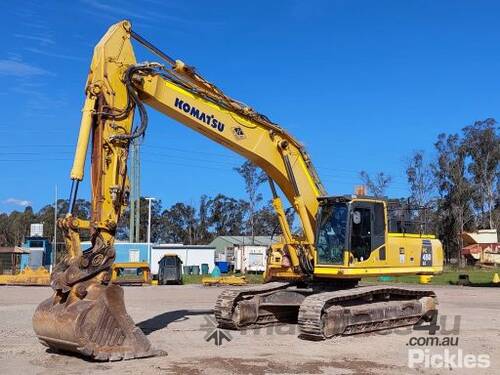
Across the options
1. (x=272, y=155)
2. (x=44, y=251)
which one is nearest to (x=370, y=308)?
(x=272, y=155)

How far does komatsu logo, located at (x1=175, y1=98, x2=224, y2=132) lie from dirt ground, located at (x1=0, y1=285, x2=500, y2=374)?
14.6ft

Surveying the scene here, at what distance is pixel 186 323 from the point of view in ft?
51.6

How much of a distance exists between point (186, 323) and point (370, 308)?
455 cm

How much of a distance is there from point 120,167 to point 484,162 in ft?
259

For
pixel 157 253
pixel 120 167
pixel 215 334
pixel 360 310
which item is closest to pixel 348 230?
pixel 360 310

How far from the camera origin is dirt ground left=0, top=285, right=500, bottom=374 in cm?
983

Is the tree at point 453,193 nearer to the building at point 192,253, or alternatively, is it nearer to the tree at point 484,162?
the tree at point 484,162

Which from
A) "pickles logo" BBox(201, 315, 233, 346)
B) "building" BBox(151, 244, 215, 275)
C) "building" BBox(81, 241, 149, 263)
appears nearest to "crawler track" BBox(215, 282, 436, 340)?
"pickles logo" BBox(201, 315, 233, 346)

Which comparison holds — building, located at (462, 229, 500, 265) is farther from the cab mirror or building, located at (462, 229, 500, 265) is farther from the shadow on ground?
the cab mirror

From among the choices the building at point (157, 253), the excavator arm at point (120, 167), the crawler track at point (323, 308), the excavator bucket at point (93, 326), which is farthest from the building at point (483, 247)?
the excavator bucket at point (93, 326)

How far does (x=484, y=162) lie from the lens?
8300 cm

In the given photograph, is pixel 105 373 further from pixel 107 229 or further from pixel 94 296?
pixel 107 229

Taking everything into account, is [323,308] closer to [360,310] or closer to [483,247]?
[360,310]

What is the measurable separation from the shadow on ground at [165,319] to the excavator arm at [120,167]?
327 cm
